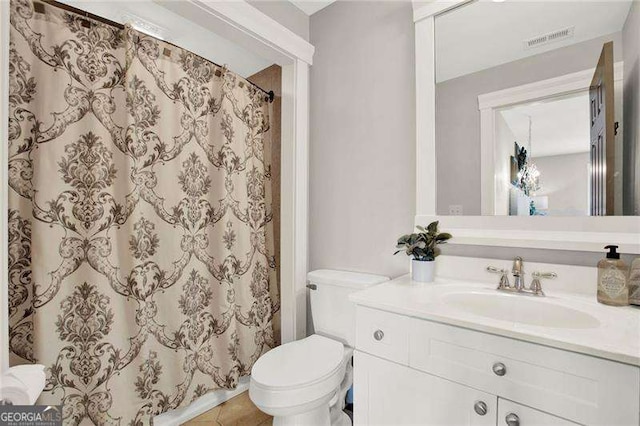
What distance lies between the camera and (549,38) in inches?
46.5

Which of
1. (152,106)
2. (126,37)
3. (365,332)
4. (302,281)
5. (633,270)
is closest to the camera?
(633,270)

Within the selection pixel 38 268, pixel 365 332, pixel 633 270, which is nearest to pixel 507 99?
pixel 633 270

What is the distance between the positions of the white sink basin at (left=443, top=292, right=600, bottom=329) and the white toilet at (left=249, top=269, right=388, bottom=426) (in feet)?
1.54

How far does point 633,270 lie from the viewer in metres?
0.96

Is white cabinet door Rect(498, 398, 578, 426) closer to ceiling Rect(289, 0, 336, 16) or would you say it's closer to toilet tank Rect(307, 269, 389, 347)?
toilet tank Rect(307, 269, 389, 347)

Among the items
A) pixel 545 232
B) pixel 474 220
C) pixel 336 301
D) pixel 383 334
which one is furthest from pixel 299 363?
pixel 545 232

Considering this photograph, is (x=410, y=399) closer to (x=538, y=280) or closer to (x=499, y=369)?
(x=499, y=369)

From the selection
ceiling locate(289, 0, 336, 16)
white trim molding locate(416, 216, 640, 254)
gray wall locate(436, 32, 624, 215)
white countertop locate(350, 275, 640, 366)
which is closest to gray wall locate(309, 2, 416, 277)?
ceiling locate(289, 0, 336, 16)

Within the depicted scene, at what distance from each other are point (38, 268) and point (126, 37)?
108 cm

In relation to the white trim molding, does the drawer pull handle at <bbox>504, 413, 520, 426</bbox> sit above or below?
below

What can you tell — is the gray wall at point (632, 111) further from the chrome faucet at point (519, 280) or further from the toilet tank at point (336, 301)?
the toilet tank at point (336, 301)

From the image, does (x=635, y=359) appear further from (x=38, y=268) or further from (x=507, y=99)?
(x=38, y=268)

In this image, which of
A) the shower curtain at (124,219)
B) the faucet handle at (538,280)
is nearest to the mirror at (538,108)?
the faucet handle at (538,280)

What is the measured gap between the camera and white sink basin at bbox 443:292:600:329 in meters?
0.97
